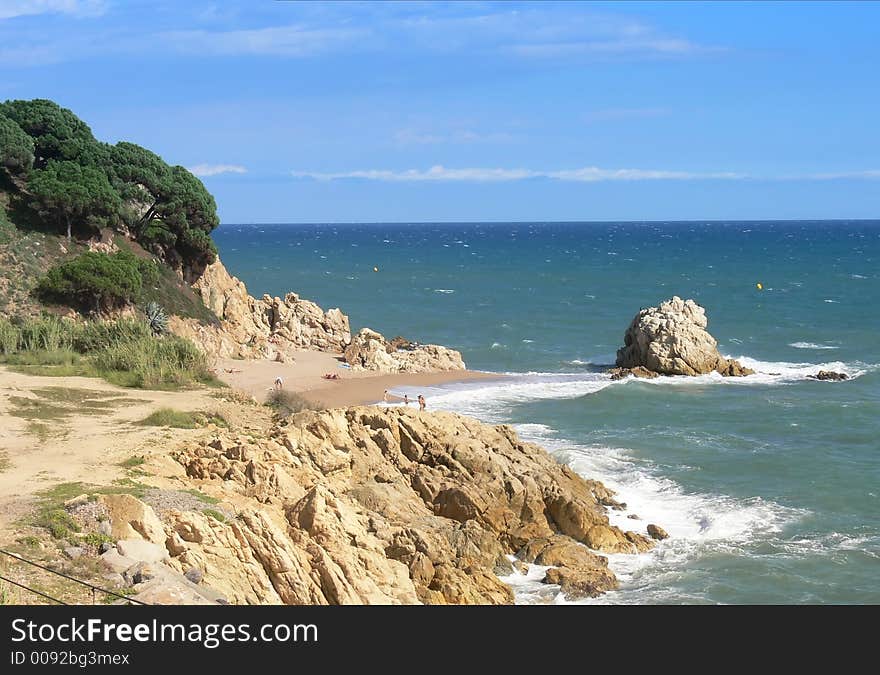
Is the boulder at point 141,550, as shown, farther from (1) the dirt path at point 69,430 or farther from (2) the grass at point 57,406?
(2) the grass at point 57,406

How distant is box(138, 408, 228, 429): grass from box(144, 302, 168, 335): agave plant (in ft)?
57.9

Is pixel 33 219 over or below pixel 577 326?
over

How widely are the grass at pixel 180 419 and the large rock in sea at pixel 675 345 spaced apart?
28605 mm

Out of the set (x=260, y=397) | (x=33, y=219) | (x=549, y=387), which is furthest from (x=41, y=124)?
(x=549, y=387)

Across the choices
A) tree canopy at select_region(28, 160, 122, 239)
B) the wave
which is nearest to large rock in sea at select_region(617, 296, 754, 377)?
the wave

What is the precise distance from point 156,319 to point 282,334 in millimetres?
10169

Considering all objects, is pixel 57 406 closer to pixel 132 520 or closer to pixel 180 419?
pixel 180 419

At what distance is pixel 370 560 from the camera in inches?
746

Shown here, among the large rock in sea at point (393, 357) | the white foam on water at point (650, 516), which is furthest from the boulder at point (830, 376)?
the white foam on water at point (650, 516)

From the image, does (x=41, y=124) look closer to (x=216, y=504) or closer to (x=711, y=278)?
(x=216, y=504)

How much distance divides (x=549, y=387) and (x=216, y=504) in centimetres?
3003

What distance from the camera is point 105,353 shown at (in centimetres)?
3600

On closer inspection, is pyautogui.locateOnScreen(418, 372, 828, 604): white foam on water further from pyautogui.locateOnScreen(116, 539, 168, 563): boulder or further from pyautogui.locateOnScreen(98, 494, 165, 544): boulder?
pyautogui.locateOnScreen(116, 539, 168, 563): boulder
